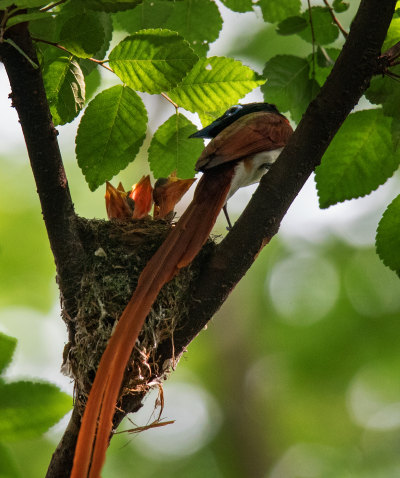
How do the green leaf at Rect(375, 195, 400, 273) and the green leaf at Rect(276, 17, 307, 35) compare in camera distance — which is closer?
the green leaf at Rect(375, 195, 400, 273)

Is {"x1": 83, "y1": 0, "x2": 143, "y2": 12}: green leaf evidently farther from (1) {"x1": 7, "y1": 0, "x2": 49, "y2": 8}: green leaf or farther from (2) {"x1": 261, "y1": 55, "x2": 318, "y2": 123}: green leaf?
(2) {"x1": 261, "y1": 55, "x2": 318, "y2": 123}: green leaf

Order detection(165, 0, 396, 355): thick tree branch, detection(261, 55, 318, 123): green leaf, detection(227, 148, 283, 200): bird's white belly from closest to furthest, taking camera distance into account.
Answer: detection(165, 0, 396, 355): thick tree branch < detection(261, 55, 318, 123): green leaf < detection(227, 148, 283, 200): bird's white belly

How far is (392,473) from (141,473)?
337cm

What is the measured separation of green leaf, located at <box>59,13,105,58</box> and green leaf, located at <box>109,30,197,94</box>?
0.68 ft

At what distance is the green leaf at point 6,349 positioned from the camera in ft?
7.91

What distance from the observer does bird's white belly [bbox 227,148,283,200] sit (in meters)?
3.52

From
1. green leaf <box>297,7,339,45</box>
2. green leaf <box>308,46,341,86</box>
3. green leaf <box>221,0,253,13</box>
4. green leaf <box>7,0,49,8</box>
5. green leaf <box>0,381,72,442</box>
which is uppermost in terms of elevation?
green leaf <box>221,0,253,13</box>

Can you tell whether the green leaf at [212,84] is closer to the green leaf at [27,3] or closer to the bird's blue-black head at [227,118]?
the bird's blue-black head at [227,118]

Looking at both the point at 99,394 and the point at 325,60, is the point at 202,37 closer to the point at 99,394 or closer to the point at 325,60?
the point at 325,60

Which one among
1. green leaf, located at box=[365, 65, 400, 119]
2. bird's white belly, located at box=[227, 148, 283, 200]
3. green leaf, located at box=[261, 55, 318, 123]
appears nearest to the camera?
green leaf, located at box=[365, 65, 400, 119]

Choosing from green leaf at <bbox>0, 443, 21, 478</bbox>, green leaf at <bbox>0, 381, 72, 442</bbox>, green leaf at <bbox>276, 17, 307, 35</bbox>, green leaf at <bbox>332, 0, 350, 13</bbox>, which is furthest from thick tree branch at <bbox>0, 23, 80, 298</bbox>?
green leaf at <bbox>332, 0, 350, 13</bbox>

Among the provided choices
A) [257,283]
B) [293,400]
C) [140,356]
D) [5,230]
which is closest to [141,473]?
[293,400]

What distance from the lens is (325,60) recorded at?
317 cm

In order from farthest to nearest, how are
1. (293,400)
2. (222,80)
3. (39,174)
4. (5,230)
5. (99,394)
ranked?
(293,400)
(5,230)
(222,80)
(39,174)
(99,394)
